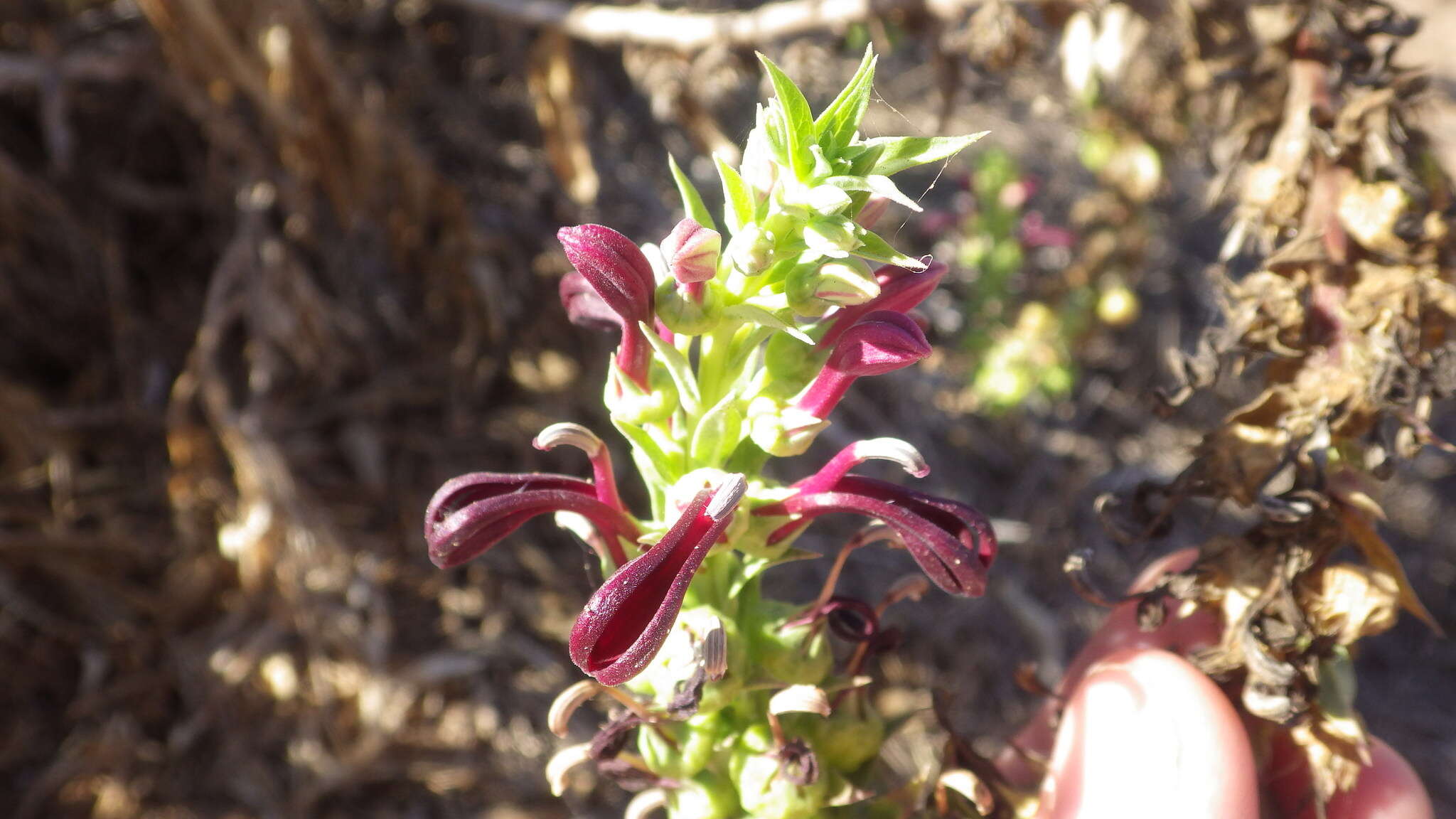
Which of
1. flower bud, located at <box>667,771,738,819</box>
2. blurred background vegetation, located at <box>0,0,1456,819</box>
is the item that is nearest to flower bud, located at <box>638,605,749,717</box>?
flower bud, located at <box>667,771,738,819</box>

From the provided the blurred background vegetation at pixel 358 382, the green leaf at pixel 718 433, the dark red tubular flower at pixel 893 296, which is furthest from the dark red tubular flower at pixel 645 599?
the blurred background vegetation at pixel 358 382

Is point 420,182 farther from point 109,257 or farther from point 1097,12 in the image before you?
point 1097,12

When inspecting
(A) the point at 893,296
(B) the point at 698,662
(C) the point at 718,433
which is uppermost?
(A) the point at 893,296

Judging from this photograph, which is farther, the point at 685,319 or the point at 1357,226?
the point at 1357,226

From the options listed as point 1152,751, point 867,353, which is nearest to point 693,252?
point 867,353

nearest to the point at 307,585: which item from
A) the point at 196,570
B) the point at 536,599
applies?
the point at 196,570

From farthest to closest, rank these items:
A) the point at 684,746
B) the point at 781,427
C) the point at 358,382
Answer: the point at 358,382, the point at 684,746, the point at 781,427

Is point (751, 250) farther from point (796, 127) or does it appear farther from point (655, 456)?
point (655, 456)
